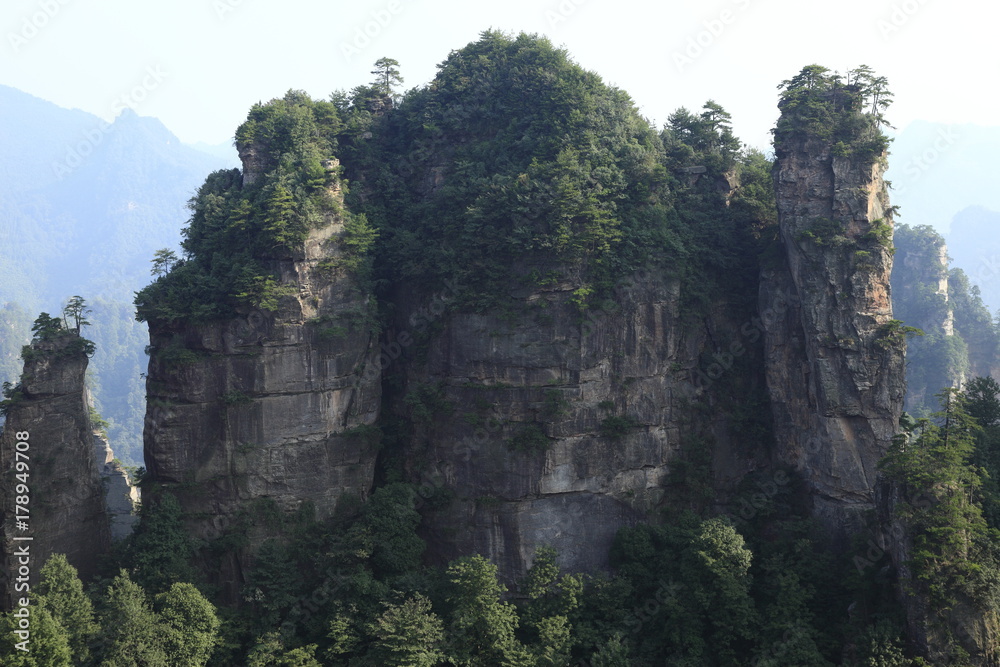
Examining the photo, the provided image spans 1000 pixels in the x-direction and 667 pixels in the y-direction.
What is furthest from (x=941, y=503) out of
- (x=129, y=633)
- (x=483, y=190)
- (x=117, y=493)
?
(x=117, y=493)

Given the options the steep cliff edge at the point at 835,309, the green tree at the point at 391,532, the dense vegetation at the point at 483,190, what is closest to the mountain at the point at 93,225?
the dense vegetation at the point at 483,190

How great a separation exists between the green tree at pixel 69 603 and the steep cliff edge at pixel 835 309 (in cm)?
2650

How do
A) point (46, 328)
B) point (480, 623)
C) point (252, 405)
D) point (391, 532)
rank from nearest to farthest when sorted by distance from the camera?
1. point (480, 623)
2. point (46, 328)
3. point (252, 405)
4. point (391, 532)

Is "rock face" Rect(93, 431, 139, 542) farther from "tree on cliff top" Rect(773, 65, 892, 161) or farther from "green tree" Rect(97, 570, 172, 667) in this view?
"tree on cliff top" Rect(773, 65, 892, 161)

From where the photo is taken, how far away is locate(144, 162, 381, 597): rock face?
30.3 metres

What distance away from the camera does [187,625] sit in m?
26.4

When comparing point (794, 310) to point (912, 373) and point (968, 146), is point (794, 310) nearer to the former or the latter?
point (912, 373)

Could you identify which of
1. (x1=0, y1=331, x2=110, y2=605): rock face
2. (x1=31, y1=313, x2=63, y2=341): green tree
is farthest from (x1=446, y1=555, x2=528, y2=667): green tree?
(x1=31, y1=313, x2=63, y2=341): green tree

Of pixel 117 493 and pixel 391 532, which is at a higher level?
pixel 117 493

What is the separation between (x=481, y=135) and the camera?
117 ft

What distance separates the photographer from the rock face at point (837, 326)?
29.8 metres

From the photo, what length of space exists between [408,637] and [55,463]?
14.6 metres

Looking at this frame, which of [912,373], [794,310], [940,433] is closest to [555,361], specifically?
[794,310]

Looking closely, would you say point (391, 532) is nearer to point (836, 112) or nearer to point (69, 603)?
point (69, 603)
